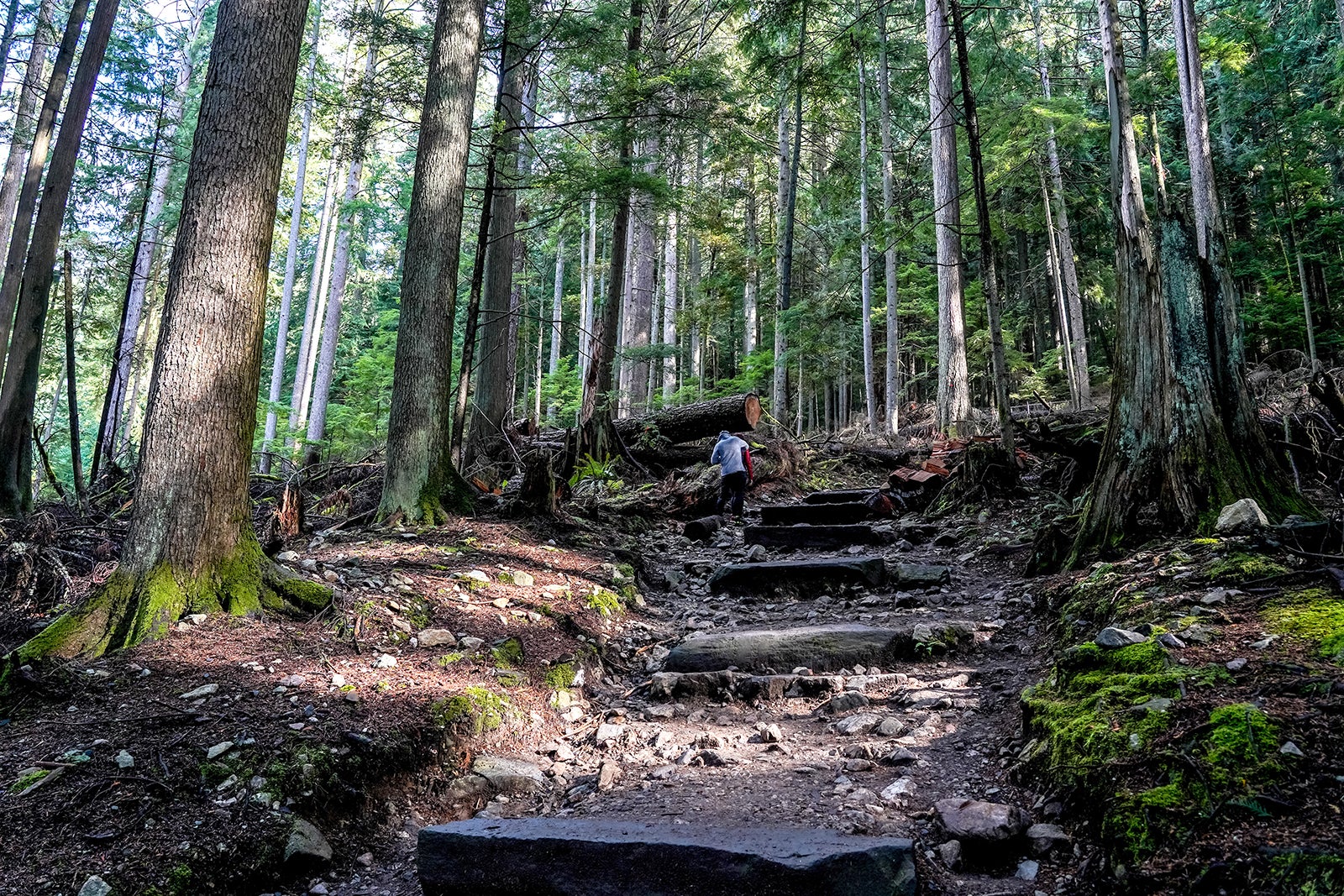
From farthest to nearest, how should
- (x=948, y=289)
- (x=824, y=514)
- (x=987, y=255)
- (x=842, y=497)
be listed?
(x=948, y=289), (x=842, y=497), (x=824, y=514), (x=987, y=255)

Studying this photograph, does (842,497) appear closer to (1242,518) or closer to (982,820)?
(1242,518)

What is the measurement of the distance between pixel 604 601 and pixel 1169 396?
4562mm

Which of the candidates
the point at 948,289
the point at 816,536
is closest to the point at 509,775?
the point at 816,536

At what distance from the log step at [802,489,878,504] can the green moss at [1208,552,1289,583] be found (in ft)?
19.3

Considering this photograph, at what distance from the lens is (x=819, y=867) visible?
219 centimetres

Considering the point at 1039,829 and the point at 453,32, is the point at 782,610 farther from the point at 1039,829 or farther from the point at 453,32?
the point at 453,32

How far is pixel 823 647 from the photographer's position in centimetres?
470

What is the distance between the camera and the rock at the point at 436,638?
15.0 feet

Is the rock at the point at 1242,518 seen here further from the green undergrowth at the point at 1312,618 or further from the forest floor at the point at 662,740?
the green undergrowth at the point at 1312,618

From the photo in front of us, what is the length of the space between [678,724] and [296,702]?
2046 millimetres

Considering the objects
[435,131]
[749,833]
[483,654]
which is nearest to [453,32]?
[435,131]

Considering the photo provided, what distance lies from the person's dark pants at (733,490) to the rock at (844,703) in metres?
6.82

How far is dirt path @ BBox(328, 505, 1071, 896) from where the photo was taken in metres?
2.76

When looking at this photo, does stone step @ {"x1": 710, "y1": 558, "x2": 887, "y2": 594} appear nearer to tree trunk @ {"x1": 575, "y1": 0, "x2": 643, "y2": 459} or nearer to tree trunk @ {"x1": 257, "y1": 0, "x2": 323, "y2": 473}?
tree trunk @ {"x1": 575, "y1": 0, "x2": 643, "y2": 459}
